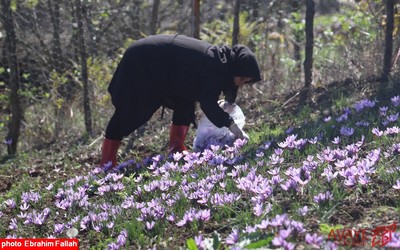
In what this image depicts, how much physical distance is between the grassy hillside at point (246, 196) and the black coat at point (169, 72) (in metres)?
0.54

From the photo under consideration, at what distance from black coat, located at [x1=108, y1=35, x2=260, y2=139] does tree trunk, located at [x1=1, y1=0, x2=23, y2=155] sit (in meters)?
2.54

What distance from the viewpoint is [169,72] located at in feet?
19.0

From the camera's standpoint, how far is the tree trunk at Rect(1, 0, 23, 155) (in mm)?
7816

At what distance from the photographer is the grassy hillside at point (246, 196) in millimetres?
3379

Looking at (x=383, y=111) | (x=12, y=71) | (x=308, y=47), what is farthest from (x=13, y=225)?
(x=308, y=47)

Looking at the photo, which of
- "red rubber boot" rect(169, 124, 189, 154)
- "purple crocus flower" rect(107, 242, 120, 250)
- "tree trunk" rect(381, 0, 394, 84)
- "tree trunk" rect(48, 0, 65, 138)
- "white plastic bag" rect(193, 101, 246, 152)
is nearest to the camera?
"purple crocus flower" rect(107, 242, 120, 250)

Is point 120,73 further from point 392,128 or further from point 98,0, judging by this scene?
point 98,0

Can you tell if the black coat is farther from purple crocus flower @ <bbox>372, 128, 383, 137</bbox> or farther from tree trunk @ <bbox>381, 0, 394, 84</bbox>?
tree trunk @ <bbox>381, 0, 394, 84</bbox>

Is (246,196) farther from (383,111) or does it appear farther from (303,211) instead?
(383,111)

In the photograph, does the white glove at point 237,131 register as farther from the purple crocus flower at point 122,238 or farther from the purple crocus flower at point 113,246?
the purple crocus flower at point 113,246

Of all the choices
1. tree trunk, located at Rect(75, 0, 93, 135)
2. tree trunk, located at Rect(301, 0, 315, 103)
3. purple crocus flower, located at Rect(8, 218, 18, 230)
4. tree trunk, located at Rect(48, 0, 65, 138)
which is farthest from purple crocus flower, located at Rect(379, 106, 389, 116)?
tree trunk, located at Rect(48, 0, 65, 138)

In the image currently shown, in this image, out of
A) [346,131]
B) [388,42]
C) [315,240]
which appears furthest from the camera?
[388,42]

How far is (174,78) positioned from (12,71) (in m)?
2.99

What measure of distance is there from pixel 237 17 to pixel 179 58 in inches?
94.2
